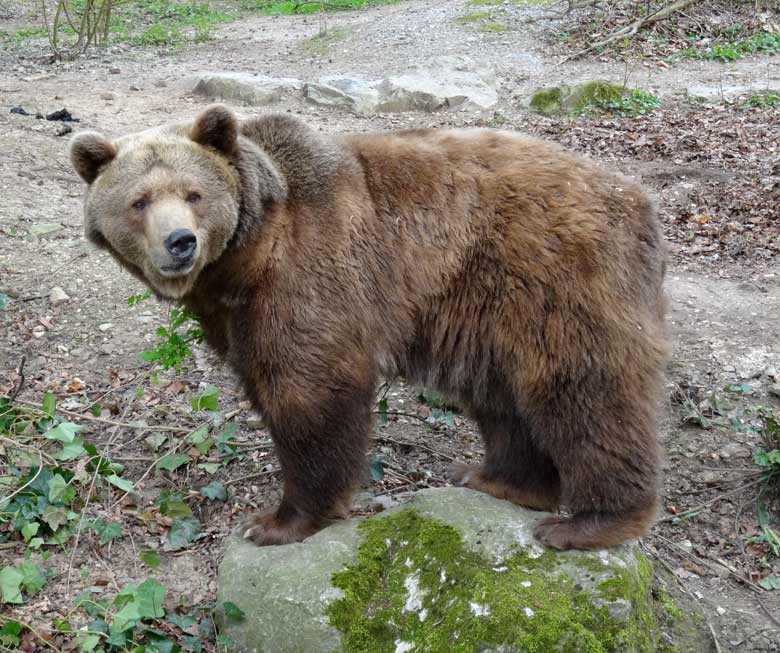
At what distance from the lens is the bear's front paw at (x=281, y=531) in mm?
4844

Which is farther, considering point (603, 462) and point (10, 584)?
point (10, 584)

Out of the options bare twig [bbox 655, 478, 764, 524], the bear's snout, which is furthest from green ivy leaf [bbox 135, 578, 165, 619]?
bare twig [bbox 655, 478, 764, 524]

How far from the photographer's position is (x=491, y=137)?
4984mm

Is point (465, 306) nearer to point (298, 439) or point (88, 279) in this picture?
point (298, 439)

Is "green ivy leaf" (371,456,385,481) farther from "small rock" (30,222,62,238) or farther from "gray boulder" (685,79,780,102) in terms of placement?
"gray boulder" (685,79,780,102)

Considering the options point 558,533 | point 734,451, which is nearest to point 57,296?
Answer: point 558,533

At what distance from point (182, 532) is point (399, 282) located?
213cm

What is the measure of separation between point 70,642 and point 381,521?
5.80 ft

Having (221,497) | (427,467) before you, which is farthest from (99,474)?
(427,467)

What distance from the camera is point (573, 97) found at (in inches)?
554

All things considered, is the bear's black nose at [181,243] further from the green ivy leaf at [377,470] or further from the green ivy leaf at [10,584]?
the green ivy leaf at [377,470]

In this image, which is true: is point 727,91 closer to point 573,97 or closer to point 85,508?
point 573,97

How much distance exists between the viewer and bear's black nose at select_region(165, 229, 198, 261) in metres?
4.11

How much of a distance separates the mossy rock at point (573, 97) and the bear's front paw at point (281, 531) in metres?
10.6
